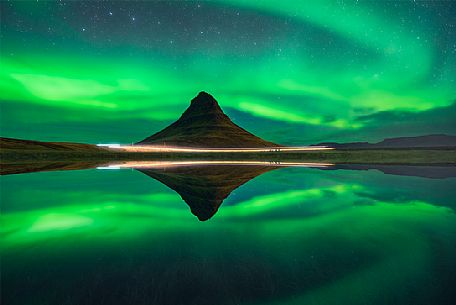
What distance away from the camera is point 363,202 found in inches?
686

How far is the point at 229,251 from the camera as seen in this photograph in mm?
9062

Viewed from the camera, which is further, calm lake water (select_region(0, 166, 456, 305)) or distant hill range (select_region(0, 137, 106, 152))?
distant hill range (select_region(0, 137, 106, 152))

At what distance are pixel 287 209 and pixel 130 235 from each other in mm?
7801

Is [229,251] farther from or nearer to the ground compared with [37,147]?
nearer to the ground

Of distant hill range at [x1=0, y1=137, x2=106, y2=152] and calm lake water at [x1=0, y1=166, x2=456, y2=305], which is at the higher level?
distant hill range at [x1=0, y1=137, x2=106, y2=152]

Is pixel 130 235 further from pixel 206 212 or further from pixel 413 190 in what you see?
pixel 413 190

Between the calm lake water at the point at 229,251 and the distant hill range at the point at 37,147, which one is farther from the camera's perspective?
the distant hill range at the point at 37,147

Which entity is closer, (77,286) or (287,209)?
(77,286)

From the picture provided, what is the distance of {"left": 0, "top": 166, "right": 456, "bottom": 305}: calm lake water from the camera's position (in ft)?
20.9

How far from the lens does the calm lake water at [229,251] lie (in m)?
6.36

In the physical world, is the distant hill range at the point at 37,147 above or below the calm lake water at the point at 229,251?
above

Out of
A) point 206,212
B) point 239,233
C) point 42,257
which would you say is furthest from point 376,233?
point 42,257

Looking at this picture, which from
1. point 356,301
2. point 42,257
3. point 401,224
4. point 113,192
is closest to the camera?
point 356,301

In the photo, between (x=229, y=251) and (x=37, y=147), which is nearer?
(x=229, y=251)
